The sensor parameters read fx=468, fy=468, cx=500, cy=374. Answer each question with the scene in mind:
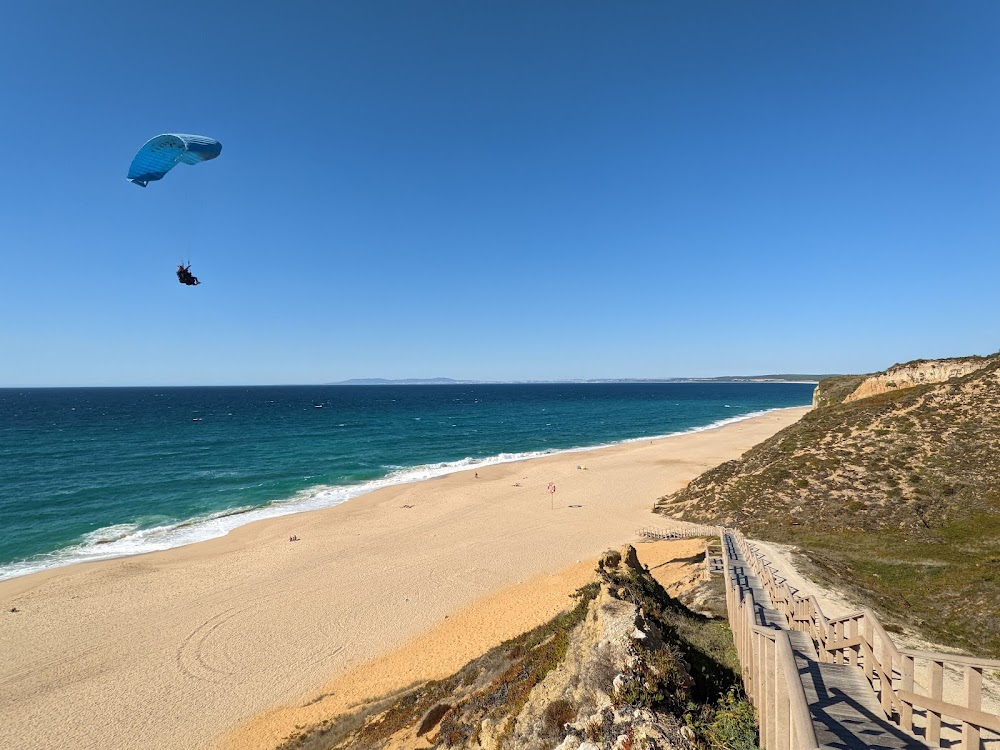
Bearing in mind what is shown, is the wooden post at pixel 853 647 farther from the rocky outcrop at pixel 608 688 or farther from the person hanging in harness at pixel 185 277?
the person hanging in harness at pixel 185 277

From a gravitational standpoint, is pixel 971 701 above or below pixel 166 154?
below

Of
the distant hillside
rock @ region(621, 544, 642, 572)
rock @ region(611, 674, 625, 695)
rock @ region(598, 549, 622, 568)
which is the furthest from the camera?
the distant hillside

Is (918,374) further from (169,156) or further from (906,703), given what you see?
(169,156)

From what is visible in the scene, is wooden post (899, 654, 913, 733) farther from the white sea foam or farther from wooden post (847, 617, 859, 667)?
the white sea foam

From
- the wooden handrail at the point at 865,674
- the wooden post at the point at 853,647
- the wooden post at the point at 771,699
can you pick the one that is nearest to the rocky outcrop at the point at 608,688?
the wooden post at the point at 771,699

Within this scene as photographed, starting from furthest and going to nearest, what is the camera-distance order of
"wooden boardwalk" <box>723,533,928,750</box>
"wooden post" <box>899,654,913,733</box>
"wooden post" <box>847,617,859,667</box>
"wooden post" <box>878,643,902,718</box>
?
"wooden post" <box>847,617,859,667</box> → "wooden post" <box>878,643,902,718</box> → "wooden post" <box>899,654,913,733</box> → "wooden boardwalk" <box>723,533,928,750</box>

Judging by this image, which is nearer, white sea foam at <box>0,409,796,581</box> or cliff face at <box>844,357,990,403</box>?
white sea foam at <box>0,409,796,581</box>

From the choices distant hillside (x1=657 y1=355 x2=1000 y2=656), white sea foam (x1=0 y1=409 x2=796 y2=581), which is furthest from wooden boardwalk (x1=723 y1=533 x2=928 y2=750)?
white sea foam (x1=0 y1=409 x2=796 y2=581)

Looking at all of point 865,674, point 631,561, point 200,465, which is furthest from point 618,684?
point 200,465
